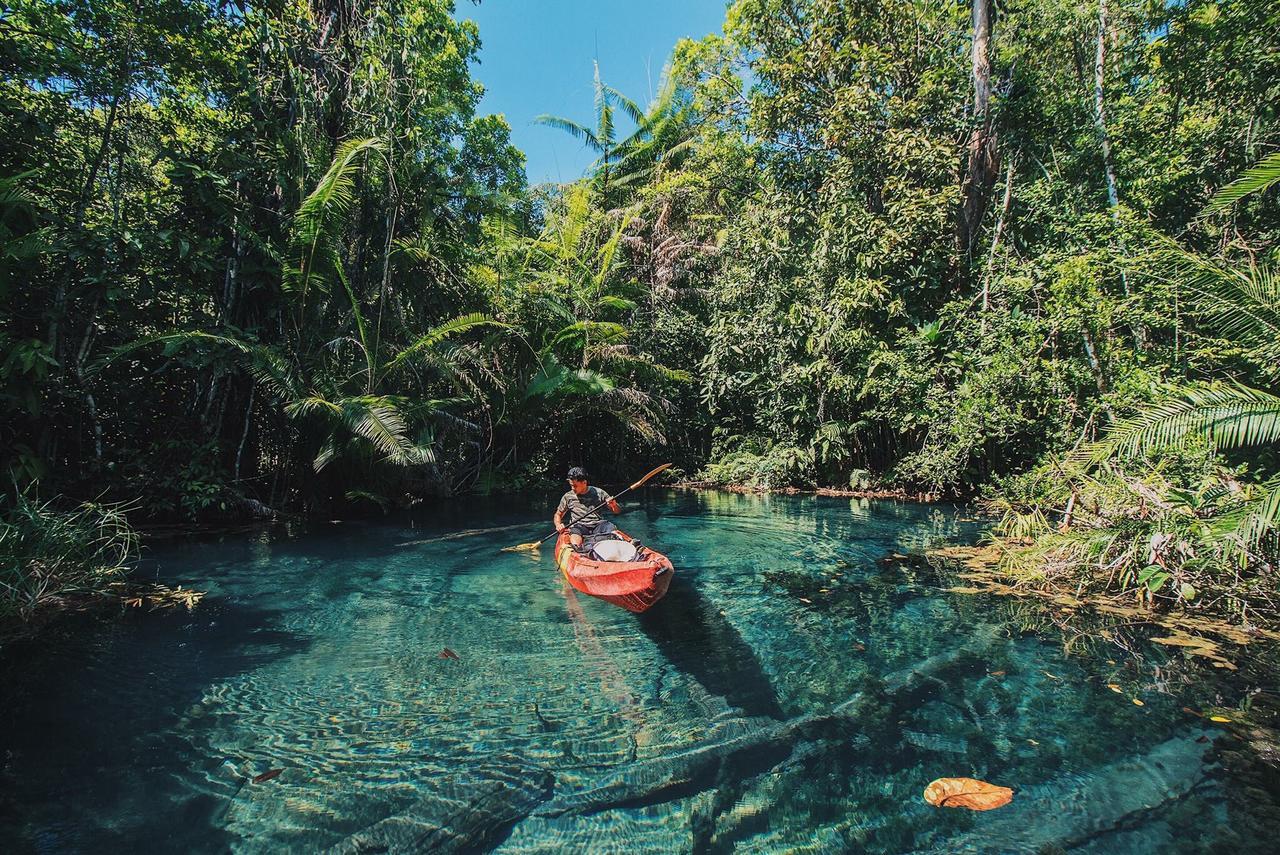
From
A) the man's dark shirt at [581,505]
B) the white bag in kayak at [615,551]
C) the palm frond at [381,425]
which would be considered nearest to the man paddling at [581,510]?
the man's dark shirt at [581,505]

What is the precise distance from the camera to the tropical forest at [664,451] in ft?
9.47

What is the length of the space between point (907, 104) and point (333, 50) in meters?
9.57

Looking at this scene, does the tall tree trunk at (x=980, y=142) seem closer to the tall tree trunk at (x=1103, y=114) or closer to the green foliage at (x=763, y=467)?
the tall tree trunk at (x=1103, y=114)

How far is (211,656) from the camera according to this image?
13.9 feet

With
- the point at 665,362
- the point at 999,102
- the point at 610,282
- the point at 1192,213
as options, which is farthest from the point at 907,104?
the point at 665,362

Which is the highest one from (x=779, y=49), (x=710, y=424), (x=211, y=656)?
(x=779, y=49)

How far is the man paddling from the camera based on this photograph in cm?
637

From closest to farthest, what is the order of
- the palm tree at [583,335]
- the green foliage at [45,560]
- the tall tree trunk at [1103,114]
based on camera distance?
the green foliage at [45,560]
the tall tree trunk at [1103,114]
the palm tree at [583,335]

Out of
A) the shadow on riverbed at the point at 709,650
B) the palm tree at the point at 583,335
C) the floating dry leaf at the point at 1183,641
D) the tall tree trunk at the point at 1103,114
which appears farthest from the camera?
the palm tree at the point at 583,335

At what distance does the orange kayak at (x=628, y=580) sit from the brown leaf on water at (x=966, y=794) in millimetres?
2235

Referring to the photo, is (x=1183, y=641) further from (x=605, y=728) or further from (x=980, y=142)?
(x=980, y=142)

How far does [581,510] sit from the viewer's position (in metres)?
6.52

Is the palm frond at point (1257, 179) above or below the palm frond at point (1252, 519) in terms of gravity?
above

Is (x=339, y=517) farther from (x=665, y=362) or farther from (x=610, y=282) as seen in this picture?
(x=665, y=362)
